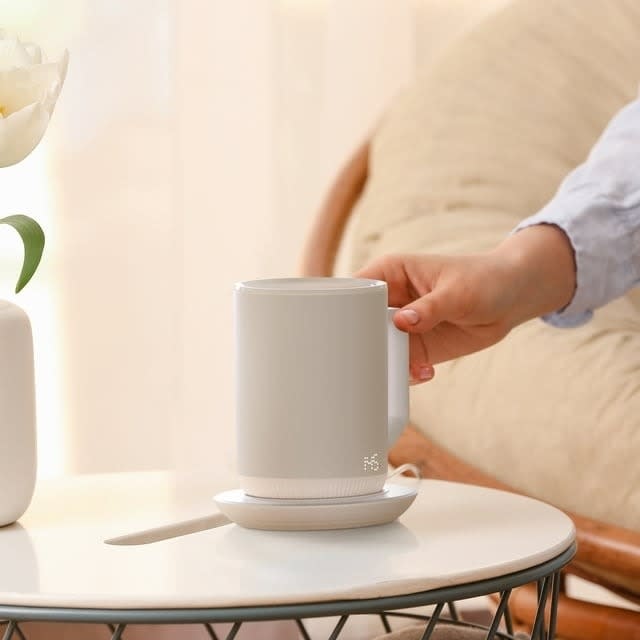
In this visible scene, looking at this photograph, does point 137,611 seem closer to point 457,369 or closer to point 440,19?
point 457,369

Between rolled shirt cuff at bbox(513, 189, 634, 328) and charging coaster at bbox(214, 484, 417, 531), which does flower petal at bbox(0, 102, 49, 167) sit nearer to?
charging coaster at bbox(214, 484, 417, 531)

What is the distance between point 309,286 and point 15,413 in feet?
0.63

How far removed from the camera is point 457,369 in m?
1.20

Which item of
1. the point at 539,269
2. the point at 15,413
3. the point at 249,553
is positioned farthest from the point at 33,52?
the point at 539,269

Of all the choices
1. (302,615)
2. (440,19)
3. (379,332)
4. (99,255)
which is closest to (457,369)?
(379,332)

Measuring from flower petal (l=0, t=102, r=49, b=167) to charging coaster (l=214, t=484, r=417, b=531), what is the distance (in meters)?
0.22

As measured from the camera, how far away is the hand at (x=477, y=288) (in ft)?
2.71

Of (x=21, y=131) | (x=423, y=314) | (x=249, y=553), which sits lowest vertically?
(x=249, y=553)

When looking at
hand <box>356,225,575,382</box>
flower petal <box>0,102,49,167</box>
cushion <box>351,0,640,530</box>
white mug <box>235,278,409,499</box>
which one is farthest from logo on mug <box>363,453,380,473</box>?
cushion <box>351,0,640,530</box>

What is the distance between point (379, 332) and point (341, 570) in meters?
0.14

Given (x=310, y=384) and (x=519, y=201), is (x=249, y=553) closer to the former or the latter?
(x=310, y=384)

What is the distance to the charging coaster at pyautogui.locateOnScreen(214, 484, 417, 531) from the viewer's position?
0.64 m

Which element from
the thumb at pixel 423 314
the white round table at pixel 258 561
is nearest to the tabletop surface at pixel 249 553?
the white round table at pixel 258 561

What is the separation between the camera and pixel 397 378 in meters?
0.70
